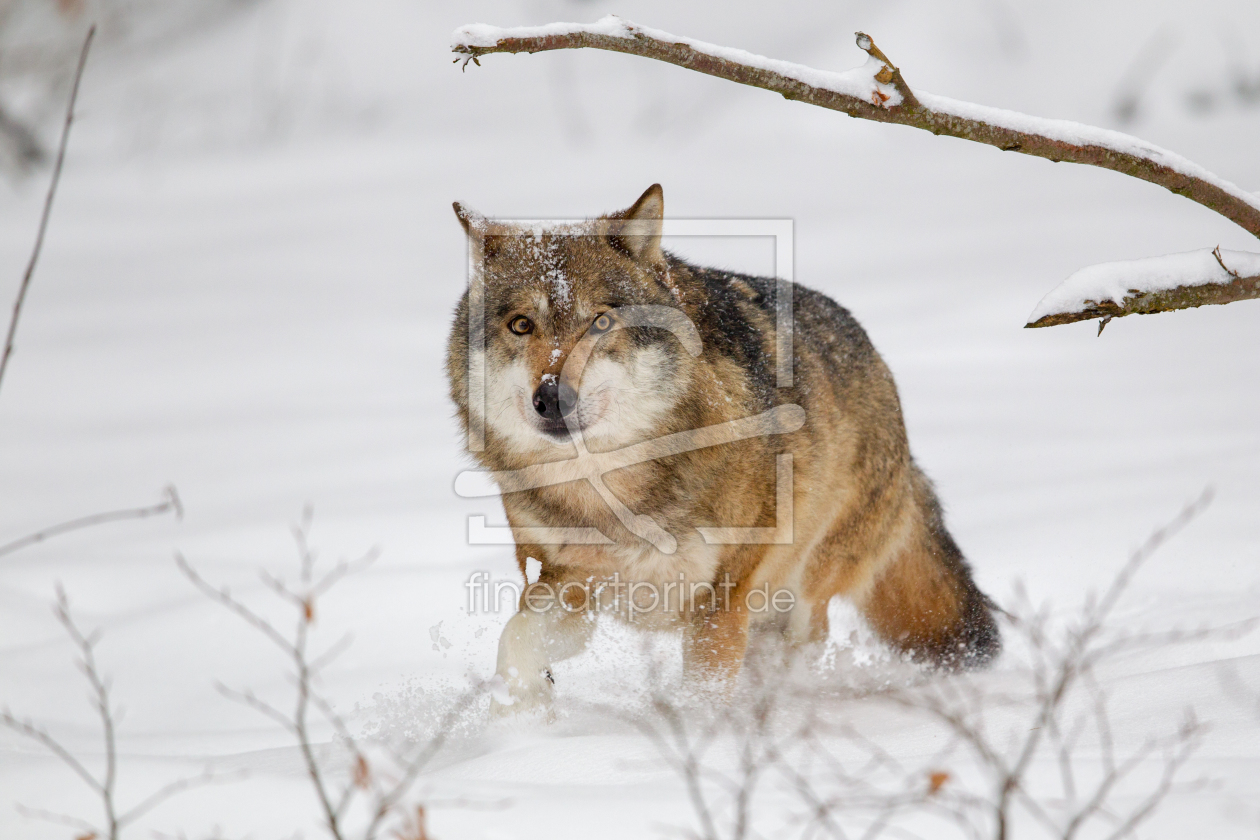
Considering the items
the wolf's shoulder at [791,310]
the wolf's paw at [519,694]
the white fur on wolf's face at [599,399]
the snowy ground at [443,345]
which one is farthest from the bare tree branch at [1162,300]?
the wolf's paw at [519,694]

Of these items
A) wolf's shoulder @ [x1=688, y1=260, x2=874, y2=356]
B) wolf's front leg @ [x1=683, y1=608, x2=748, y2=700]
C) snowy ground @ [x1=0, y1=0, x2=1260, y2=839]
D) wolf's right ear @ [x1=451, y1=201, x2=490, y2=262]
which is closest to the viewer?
snowy ground @ [x1=0, y1=0, x2=1260, y2=839]

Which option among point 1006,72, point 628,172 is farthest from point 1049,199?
point 628,172

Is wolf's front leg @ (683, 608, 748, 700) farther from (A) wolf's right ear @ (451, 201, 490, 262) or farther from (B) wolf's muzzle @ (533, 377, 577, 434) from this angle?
(A) wolf's right ear @ (451, 201, 490, 262)

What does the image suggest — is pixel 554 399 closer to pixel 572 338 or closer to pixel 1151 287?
pixel 572 338

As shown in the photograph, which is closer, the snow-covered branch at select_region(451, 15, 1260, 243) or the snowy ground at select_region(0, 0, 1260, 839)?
the snow-covered branch at select_region(451, 15, 1260, 243)

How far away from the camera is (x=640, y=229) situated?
3.65m

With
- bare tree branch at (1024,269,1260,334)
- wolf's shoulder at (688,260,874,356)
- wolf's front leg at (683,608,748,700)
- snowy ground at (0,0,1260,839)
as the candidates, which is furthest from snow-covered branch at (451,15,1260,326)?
wolf's front leg at (683,608,748,700)

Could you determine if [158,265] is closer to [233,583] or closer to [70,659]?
[233,583]

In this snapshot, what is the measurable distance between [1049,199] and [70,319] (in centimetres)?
1093

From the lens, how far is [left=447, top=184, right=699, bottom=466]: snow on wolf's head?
339 centimetres

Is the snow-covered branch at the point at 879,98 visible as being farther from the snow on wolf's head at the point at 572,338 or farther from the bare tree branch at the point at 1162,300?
the snow on wolf's head at the point at 572,338

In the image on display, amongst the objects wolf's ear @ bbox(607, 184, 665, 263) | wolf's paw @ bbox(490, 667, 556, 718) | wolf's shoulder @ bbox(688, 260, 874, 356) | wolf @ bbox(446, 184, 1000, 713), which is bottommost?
wolf's paw @ bbox(490, 667, 556, 718)

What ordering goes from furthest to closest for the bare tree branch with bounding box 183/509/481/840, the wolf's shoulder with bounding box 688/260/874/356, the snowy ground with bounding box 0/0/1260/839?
1. the wolf's shoulder with bounding box 688/260/874/356
2. the snowy ground with bounding box 0/0/1260/839
3. the bare tree branch with bounding box 183/509/481/840

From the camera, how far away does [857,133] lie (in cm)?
1505
